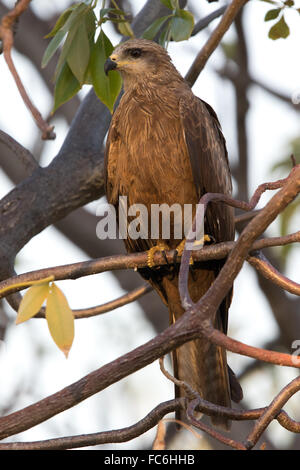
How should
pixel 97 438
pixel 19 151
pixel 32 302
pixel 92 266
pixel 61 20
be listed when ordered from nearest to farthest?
1. pixel 32 302
2. pixel 97 438
3. pixel 92 266
4. pixel 61 20
5. pixel 19 151

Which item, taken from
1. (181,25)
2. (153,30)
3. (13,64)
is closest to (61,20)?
(181,25)

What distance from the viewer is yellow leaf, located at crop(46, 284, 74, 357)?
2.44 meters

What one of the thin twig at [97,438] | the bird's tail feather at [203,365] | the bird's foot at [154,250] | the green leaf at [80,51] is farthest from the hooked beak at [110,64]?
the thin twig at [97,438]

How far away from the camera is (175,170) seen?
4.64 metres

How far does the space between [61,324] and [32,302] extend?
12cm

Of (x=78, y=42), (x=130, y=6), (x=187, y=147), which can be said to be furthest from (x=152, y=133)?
(x=130, y=6)

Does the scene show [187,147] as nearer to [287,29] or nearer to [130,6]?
[287,29]

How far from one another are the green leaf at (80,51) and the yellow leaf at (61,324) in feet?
5.01

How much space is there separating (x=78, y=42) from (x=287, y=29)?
149 centimetres

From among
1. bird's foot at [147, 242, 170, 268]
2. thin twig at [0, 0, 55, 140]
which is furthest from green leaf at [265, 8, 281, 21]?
thin twig at [0, 0, 55, 140]

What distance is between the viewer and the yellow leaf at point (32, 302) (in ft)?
7.88

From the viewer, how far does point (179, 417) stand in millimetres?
4258

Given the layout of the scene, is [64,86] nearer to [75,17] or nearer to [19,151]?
[75,17]
